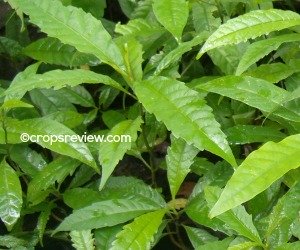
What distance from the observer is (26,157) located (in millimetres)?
1437

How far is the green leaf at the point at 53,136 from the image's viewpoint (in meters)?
1.25

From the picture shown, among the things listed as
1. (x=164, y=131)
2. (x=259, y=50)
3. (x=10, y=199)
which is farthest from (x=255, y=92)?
(x=10, y=199)

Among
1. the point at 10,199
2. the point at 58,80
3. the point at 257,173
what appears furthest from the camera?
the point at 10,199

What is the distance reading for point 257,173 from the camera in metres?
0.88

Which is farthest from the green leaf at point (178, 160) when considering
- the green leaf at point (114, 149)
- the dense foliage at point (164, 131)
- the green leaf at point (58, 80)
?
the green leaf at point (58, 80)

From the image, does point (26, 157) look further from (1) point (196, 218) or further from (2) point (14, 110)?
(1) point (196, 218)

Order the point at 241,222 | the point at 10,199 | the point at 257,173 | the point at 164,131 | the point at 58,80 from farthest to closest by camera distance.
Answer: the point at 164,131
the point at 10,199
the point at 58,80
the point at 241,222
the point at 257,173

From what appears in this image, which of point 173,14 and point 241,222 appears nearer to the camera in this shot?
point 241,222

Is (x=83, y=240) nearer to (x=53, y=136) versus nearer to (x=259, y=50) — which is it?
(x=53, y=136)

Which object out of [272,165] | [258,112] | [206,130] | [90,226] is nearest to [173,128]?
[206,130]

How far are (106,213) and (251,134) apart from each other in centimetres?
38

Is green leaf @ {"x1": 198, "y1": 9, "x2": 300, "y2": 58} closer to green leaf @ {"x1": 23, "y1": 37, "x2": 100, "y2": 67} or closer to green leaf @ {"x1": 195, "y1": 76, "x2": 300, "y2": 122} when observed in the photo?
green leaf @ {"x1": 195, "y1": 76, "x2": 300, "y2": 122}

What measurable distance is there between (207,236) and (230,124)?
12.0 inches

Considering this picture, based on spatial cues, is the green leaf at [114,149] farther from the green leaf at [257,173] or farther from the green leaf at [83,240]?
the green leaf at [257,173]
